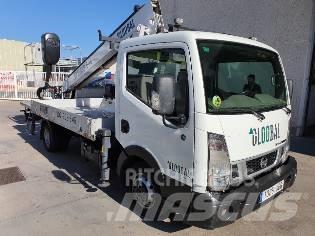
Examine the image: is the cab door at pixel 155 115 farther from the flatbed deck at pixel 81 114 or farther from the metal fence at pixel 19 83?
the metal fence at pixel 19 83

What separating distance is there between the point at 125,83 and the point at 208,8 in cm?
806

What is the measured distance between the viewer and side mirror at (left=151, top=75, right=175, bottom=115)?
10.5 ft

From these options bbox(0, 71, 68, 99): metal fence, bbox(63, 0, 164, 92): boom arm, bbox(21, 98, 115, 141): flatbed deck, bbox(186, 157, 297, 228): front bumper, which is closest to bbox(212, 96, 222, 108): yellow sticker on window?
bbox(186, 157, 297, 228): front bumper

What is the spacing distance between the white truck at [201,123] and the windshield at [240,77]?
0.04 ft

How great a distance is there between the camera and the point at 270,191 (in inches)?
148

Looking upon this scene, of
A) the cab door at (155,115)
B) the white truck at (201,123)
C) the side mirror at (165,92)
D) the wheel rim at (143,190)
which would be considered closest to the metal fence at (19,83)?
the white truck at (201,123)

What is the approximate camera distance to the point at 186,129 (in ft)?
11.1

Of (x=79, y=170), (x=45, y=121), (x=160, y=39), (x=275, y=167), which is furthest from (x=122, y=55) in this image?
(x=45, y=121)

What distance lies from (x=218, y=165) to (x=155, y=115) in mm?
891

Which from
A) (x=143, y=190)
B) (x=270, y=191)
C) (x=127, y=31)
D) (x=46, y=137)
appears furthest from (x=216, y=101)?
(x=46, y=137)

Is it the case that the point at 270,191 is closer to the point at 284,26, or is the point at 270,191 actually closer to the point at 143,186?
the point at 143,186

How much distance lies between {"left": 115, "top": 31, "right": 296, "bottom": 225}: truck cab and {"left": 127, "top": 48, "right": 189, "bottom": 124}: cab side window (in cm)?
1

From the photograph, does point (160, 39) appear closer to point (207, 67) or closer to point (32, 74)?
point (207, 67)

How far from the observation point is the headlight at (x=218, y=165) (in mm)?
3285
